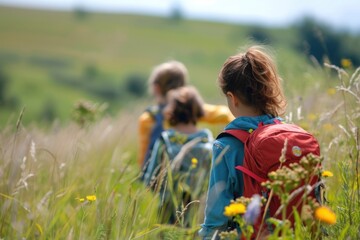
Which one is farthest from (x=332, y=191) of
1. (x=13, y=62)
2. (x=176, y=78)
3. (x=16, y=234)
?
(x=13, y=62)

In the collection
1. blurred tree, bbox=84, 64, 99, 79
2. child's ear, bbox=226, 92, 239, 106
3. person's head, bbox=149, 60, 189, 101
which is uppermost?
child's ear, bbox=226, 92, 239, 106

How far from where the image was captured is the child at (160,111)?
4789mm

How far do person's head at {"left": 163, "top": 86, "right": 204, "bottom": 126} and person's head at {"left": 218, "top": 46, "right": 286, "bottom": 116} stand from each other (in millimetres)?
1683

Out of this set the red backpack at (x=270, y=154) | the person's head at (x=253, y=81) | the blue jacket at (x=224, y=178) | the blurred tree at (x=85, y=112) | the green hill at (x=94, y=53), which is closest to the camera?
the red backpack at (x=270, y=154)

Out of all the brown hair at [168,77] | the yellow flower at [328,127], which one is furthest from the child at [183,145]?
the yellow flower at [328,127]

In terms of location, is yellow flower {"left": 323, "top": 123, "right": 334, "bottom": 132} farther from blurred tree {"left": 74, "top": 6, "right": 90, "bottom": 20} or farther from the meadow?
blurred tree {"left": 74, "top": 6, "right": 90, "bottom": 20}

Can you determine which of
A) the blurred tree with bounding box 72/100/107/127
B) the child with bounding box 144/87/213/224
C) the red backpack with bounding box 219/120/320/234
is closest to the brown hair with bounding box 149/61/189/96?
the blurred tree with bounding box 72/100/107/127

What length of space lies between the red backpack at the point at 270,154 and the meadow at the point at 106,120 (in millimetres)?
222

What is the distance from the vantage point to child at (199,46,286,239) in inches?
100

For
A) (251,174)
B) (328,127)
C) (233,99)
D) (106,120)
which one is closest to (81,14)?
(106,120)

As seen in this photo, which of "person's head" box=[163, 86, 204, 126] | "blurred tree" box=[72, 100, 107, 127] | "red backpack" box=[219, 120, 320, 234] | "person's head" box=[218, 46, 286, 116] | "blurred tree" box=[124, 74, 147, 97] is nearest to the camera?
"red backpack" box=[219, 120, 320, 234]

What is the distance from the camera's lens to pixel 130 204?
2.72 meters

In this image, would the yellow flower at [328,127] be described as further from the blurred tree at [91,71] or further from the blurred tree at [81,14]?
the blurred tree at [81,14]

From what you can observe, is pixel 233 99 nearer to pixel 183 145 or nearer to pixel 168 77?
pixel 183 145
